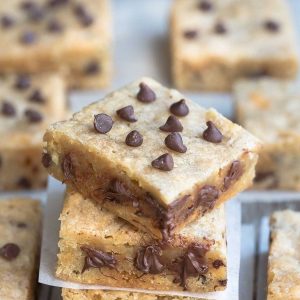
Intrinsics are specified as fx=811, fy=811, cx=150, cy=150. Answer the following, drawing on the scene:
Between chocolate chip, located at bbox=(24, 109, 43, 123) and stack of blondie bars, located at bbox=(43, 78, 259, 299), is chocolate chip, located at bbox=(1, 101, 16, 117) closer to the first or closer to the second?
chocolate chip, located at bbox=(24, 109, 43, 123)

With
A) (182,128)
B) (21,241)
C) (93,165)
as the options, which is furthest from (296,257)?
(21,241)

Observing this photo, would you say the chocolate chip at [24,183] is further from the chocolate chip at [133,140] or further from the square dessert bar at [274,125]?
the chocolate chip at [133,140]

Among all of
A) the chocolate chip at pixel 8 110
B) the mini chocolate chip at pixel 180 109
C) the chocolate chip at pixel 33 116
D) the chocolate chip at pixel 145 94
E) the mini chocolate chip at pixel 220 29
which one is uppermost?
the mini chocolate chip at pixel 220 29

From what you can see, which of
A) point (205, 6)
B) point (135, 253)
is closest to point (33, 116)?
point (135, 253)

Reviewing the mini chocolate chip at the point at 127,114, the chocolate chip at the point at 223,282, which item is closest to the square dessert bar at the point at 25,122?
the mini chocolate chip at the point at 127,114

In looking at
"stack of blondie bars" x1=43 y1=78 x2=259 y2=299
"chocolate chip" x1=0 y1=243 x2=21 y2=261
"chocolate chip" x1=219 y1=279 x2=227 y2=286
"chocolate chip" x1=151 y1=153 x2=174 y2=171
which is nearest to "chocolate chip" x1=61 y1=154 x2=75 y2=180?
"stack of blondie bars" x1=43 y1=78 x2=259 y2=299

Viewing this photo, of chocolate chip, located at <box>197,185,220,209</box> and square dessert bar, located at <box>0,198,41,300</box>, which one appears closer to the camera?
chocolate chip, located at <box>197,185,220,209</box>
